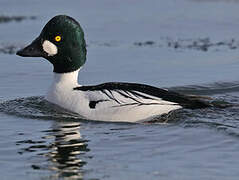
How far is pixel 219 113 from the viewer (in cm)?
1114

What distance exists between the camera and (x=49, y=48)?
38.3 feet

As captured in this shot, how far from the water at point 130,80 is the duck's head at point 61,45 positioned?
770mm

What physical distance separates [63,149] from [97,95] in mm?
1669

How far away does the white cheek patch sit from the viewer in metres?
11.6

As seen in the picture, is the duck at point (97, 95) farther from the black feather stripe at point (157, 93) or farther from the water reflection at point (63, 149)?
the water reflection at point (63, 149)

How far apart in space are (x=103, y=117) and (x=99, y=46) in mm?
5844

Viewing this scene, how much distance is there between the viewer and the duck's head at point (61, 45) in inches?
456

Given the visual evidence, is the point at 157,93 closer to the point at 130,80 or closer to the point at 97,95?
the point at 97,95

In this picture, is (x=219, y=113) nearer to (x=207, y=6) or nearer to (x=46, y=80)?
(x=46, y=80)

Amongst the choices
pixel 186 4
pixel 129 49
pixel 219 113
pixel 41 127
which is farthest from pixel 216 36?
pixel 41 127

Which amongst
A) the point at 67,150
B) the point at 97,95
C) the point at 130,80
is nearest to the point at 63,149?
the point at 67,150

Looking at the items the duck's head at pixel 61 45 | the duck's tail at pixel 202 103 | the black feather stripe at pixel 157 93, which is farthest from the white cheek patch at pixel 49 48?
the duck's tail at pixel 202 103

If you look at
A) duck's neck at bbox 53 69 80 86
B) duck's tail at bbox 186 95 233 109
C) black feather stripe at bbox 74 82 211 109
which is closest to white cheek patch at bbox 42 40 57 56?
duck's neck at bbox 53 69 80 86

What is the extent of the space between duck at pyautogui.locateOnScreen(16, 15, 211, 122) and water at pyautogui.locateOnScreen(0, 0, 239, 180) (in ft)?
0.54
